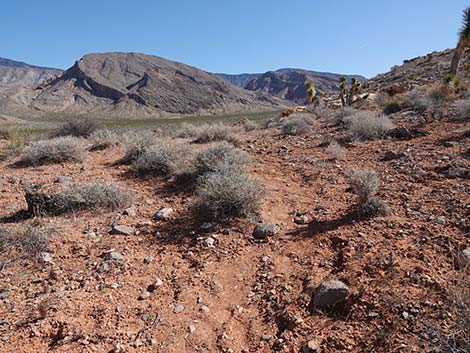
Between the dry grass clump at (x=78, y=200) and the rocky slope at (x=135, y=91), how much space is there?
318 ft

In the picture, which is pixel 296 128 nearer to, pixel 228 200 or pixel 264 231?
pixel 228 200

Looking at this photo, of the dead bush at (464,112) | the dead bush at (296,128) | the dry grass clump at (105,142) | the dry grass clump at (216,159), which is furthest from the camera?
the dead bush at (296,128)

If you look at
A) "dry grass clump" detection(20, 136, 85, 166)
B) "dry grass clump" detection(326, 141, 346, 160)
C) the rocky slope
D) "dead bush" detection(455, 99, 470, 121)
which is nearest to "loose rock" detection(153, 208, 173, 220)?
"dry grass clump" detection(326, 141, 346, 160)

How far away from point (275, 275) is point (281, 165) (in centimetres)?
382

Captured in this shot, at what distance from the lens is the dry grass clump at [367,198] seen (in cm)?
409

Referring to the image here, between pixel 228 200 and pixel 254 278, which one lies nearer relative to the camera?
pixel 254 278

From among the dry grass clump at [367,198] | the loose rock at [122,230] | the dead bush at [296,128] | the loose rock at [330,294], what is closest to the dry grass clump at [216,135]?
the dead bush at [296,128]

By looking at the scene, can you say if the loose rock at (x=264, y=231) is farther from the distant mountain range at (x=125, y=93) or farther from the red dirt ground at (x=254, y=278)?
the distant mountain range at (x=125, y=93)

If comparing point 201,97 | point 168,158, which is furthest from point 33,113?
point 168,158

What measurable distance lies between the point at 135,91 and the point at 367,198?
378 ft

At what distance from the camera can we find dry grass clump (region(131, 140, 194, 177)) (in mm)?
6391

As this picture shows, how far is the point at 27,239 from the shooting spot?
390cm

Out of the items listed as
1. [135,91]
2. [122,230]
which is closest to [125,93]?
[135,91]

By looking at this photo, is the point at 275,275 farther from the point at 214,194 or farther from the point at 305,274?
the point at 214,194
